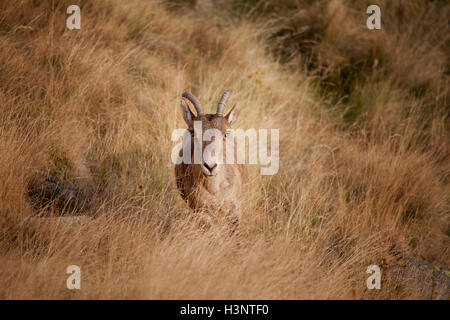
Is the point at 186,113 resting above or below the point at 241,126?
below

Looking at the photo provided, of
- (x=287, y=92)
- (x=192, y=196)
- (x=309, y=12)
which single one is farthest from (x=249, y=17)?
(x=192, y=196)

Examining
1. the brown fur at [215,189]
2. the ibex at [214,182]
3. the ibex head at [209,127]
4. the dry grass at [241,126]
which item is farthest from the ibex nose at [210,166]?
the dry grass at [241,126]

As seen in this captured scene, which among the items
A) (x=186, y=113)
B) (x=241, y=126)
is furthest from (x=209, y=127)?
(x=241, y=126)

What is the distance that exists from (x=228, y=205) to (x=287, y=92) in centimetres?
372

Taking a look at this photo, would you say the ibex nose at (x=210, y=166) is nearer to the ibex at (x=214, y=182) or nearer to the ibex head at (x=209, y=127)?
the ibex head at (x=209, y=127)

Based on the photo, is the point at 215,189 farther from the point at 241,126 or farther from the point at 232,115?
the point at 241,126

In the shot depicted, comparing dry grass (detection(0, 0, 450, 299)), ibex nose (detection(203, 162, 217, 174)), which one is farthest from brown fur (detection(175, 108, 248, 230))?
ibex nose (detection(203, 162, 217, 174))

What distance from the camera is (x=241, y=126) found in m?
6.68

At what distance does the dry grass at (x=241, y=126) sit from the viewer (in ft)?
12.6

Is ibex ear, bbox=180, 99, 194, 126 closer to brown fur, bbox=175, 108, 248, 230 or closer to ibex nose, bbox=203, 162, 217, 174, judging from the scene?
brown fur, bbox=175, 108, 248, 230

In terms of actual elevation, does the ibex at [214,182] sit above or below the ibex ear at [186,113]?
below

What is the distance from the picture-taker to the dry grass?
3.83 m

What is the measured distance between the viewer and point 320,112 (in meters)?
8.03
